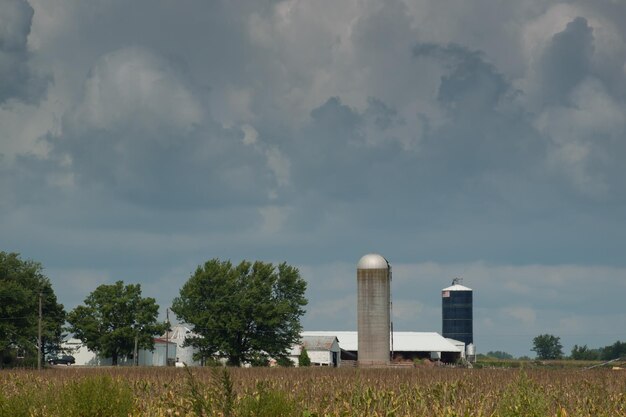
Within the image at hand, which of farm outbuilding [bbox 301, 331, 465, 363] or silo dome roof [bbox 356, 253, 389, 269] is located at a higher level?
silo dome roof [bbox 356, 253, 389, 269]

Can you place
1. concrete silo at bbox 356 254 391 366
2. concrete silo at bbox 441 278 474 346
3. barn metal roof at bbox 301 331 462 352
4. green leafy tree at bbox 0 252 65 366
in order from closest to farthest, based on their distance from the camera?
1. concrete silo at bbox 356 254 391 366
2. green leafy tree at bbox 0 252 65 366
3. barn metal roof at bbox 301 331 462 352
4. concrete silo at bbox 441 278 474 346

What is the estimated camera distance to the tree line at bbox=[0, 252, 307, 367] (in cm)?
9525

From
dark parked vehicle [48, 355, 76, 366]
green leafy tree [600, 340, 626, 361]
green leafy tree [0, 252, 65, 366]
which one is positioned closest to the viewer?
green leafy tree [0, 252, 65, 366]

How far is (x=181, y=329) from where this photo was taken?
137 m

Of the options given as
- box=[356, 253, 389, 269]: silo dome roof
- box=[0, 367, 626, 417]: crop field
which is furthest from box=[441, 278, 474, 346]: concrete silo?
box=[0, 367, 626, 417]: crop field

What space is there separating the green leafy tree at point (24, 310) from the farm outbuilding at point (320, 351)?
31.4 metres

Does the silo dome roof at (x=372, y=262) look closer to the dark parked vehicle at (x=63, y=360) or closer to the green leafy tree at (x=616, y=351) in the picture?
the dark parked vehicle at (x=63, y=360)

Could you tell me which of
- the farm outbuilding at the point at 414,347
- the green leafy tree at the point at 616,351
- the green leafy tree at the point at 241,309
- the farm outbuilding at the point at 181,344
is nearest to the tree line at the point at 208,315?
the green leafy tree at the point at 241,309

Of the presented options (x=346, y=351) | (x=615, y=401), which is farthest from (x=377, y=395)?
(x=346, y=351)

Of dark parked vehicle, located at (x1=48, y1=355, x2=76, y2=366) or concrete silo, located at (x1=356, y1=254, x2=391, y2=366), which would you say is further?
dark parked vehicle, located at (x1=48, y1=355, x2=76, y2=366)

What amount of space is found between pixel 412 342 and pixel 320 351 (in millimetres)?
26612

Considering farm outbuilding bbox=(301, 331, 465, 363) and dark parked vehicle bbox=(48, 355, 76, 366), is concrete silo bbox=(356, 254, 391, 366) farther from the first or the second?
dark parked vehicle bbox=(48, 355, 76, 366)

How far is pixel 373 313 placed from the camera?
234 ft

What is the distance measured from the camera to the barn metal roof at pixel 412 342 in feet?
450
